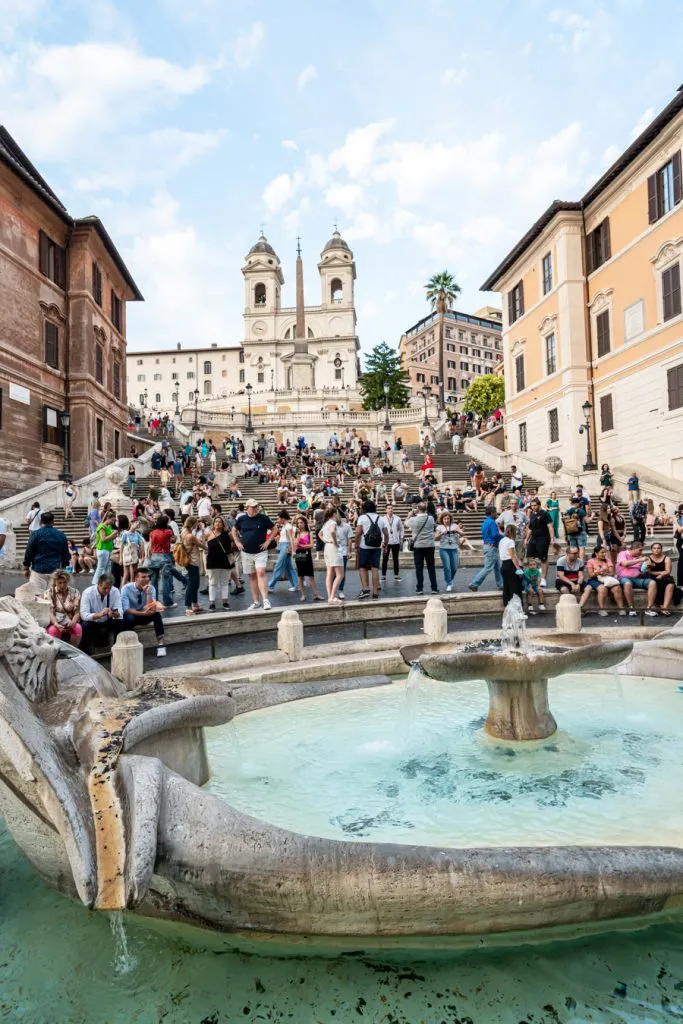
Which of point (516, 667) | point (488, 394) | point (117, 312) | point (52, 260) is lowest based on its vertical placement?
point (516, 667)

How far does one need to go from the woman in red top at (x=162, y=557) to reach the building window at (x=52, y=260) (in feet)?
74.8

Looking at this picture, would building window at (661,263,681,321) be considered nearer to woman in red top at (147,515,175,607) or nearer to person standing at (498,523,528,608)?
person standing at (498,523,528,608)

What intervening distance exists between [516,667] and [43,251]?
29.9 metres

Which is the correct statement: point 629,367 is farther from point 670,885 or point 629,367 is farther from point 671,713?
point 670,885

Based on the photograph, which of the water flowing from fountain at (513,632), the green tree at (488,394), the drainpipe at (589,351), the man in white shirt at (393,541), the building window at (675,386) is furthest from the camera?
the green tree at (488,394)

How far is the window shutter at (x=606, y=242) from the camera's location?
87.1 ft

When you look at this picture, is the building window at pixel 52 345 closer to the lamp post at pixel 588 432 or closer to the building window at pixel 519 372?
the building window at pixel 519 372

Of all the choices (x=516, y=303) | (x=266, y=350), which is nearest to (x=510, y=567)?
(x=516, y=303)

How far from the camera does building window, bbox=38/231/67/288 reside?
28.0 metres

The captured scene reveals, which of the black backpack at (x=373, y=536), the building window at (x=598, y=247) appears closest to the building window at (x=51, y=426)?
the black backpack at (x=373, y=536)

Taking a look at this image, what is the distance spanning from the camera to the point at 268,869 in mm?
3002

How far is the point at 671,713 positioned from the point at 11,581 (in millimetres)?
14662

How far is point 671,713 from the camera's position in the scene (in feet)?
20.5

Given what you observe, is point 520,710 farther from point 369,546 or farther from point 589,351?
point 589,351
